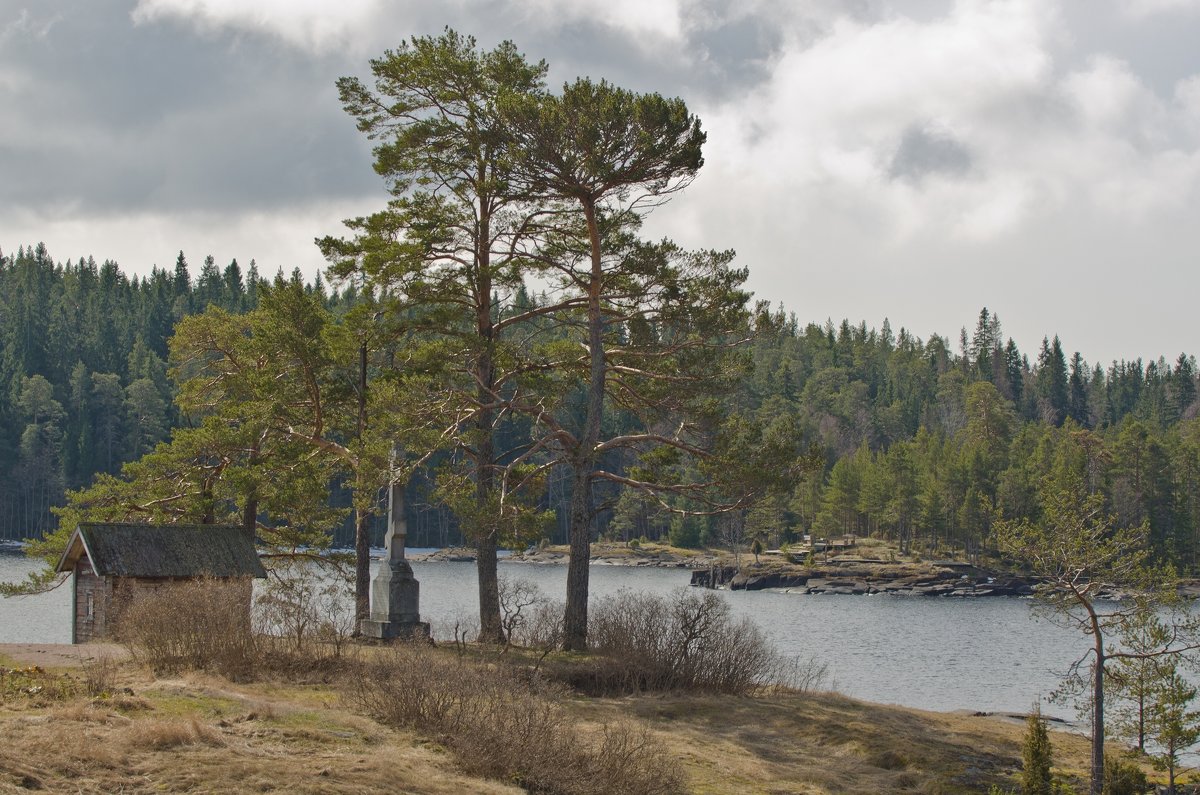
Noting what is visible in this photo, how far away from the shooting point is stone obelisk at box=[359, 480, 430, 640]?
23578 mm

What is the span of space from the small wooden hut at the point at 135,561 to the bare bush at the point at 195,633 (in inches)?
246

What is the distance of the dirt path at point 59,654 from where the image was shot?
18375 mm

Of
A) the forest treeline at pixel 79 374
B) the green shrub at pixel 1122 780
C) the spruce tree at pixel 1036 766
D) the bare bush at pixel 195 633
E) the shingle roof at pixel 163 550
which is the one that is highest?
the forest treeline at pixel 79 374

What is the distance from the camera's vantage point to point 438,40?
25.9 metres

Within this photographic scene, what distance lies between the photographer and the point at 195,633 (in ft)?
56.7

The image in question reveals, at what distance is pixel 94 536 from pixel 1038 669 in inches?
1320

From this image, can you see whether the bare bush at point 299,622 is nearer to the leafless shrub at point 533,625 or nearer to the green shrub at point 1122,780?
the leafless shrub at point 533,625

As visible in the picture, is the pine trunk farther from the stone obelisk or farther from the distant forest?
the distant forest

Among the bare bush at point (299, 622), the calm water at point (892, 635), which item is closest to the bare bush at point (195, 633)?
the bare bush at point (299, 622)

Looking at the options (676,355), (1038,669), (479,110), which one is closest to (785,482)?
(676,355)

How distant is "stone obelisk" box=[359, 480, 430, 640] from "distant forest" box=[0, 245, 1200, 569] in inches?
1504

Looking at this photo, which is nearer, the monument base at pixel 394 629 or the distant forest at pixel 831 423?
the monument base at pixel 394 629

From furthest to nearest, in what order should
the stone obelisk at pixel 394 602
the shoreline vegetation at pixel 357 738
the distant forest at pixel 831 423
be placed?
the distant forest at pixel 831 423 → the stone obelisk at pixel 394 602 → the shoreline vegetation at pixel 357 738

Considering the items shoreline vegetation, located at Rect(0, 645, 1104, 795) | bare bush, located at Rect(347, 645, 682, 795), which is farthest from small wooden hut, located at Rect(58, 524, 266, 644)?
bare bush, located at Rect(347, 645, 682, 795)
